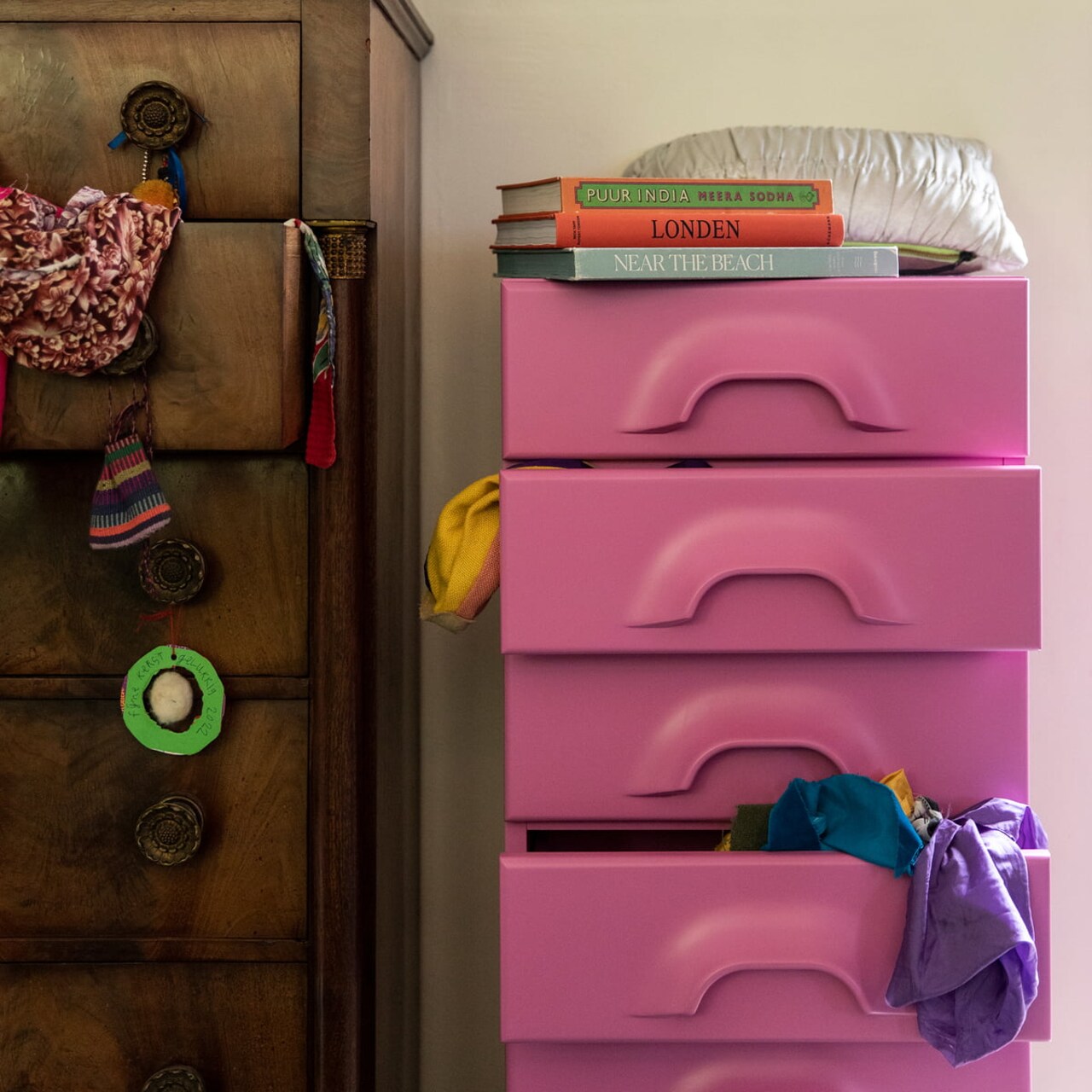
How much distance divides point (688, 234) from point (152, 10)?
0.48m

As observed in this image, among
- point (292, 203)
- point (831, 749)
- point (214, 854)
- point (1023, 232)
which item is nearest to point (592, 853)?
point (831, 749)

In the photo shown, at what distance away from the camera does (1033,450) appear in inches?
54.6

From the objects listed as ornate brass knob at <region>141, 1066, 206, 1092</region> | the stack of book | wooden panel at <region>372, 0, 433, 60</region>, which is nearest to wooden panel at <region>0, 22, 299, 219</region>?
wooden panel at <region>372, 0, 433, 60</region>

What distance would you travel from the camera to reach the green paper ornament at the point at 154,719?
0.96m

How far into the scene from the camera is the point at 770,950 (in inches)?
34.7

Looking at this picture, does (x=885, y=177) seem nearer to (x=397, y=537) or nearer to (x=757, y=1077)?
(x=397, y=537)

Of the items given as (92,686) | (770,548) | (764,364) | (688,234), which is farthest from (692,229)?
(92,686)

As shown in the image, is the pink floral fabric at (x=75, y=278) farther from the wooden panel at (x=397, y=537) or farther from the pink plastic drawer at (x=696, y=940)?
the pink plastic drawer at (x=696, y=940)

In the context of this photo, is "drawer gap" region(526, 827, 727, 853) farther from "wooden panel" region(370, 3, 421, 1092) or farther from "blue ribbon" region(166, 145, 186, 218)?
"blue ribbon" region(166, 145, 186, 218)

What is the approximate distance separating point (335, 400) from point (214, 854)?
0.40 m

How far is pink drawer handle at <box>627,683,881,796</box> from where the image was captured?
952 millimetres

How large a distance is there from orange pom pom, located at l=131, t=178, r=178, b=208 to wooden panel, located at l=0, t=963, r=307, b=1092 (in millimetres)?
637

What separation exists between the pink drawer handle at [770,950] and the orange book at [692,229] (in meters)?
0.53

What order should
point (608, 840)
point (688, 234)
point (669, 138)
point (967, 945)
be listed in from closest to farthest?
point (967, 945) → point (688, 234) → point (608, 840) → point (669, 138)
